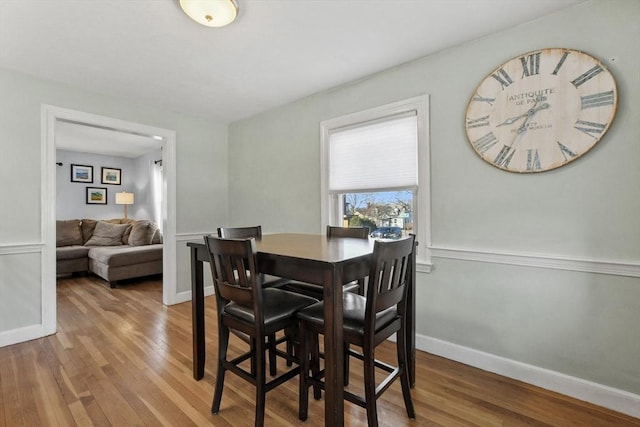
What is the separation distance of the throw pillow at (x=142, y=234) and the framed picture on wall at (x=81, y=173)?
84.9 inches

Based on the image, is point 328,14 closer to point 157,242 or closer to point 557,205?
point 557,205

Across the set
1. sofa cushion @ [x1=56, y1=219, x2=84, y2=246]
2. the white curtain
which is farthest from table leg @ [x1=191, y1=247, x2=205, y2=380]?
sofa cushion @ [x1=56, y1=219, x2=84, y2=246]

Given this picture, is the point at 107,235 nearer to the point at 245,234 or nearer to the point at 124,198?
the point at 124,198

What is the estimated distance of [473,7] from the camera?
72.6 inches

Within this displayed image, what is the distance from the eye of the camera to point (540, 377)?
76.7 inches

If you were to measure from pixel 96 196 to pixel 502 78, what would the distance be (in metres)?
7.61

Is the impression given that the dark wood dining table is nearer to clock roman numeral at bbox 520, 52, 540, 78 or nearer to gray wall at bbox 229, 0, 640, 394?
gray wall at bbox 229, 0, 640, 394

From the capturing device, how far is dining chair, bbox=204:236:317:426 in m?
1.48

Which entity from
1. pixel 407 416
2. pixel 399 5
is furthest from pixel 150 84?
pixel 407 416

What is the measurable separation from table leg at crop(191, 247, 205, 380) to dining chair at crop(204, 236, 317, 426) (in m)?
0.33

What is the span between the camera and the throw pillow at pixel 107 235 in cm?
546

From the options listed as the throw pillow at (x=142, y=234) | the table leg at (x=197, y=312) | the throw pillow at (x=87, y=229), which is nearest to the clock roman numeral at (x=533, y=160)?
the table leg at (x=197, y=312)

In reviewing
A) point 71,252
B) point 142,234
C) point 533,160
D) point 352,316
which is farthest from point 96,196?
point 533,160

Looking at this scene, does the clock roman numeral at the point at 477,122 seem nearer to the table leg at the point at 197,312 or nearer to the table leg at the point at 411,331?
the table leg at the point at 411,331
